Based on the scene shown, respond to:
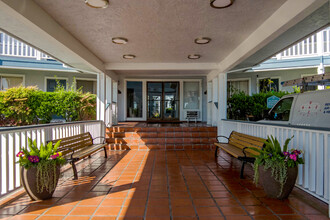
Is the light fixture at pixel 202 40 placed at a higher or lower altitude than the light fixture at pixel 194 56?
lower

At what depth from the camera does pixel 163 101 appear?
36.9 ft

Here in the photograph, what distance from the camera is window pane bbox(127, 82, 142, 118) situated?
11.2m

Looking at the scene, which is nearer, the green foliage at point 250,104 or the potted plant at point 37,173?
the potted plant at point 37,173

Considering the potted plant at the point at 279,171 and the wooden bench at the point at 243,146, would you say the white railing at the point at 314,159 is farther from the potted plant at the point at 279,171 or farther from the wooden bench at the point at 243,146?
the wooden bench at the point at 243,146

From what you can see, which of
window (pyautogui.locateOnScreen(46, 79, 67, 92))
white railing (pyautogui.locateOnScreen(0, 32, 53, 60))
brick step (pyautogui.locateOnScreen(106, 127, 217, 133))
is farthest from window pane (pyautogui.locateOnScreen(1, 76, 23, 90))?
brick step (pyautogui.locateOnScreen(106, 127, 217, 133))

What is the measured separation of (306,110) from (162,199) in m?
3.32

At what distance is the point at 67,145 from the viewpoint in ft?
13.7

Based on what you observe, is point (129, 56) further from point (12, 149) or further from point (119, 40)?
point (12, 149)

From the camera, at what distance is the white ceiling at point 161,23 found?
3.32 meters

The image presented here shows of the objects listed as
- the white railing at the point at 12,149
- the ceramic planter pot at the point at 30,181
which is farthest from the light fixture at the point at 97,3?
the ceramic planter pot at the point at 30,181

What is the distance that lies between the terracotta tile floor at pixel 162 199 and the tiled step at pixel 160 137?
232cm

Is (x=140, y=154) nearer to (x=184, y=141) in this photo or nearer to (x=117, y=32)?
(x=184, y=141)

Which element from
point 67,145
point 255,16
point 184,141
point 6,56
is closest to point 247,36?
point 255,16

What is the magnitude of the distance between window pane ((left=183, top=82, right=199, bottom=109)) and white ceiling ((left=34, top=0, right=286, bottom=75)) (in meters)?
5.30
